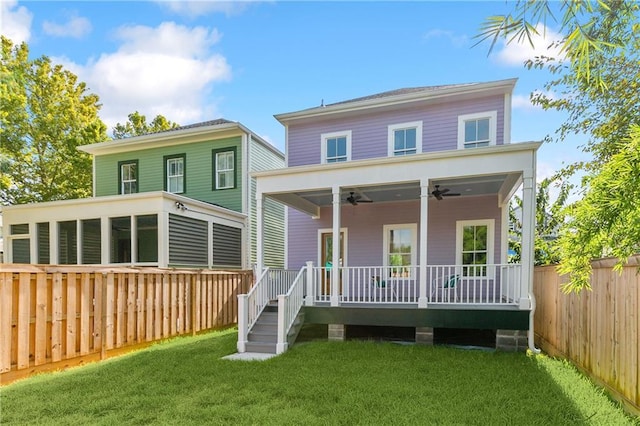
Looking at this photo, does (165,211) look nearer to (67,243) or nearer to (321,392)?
(67,243)

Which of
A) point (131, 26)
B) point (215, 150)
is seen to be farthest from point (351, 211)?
point (131, 26)

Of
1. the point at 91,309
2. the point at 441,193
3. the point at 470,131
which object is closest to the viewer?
the point at 91,309

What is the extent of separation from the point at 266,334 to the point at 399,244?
4.40 m

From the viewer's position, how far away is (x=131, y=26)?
28.0 feet

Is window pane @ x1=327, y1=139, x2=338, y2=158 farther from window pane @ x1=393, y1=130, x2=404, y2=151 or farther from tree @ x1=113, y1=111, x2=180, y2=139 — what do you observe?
tree @ x1=113, y1=111, x2=180, y2=139

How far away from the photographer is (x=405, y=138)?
9.34 metres

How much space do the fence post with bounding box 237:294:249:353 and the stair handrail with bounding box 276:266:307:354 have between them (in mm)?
639

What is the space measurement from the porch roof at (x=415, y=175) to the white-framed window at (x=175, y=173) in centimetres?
585

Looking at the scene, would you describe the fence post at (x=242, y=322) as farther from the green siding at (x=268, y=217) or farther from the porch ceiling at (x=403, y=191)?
the green siding at (x=268, y=217)

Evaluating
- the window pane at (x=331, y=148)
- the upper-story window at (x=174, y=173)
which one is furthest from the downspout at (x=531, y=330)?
the upper-story window at (x=174, y=173)

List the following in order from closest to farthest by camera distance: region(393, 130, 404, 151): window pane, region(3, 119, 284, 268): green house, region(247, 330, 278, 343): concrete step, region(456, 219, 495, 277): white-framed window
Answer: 1. region(247, 330, 278, 343): concrete step
2. region(456, 219, 495, 277): white-framed window
3. region(393, 130, 404, 151): window pane
4. region(3, 119, 284, 268): green house

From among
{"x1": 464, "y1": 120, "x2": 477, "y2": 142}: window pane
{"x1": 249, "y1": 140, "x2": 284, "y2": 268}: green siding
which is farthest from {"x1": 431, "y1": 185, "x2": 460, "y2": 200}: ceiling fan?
{"x1": 249, "y1": 140, "x2": 284, "y2": 268}: green siding

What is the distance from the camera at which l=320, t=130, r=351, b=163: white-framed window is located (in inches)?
385

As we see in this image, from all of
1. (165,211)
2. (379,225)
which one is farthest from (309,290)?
(165,211)
